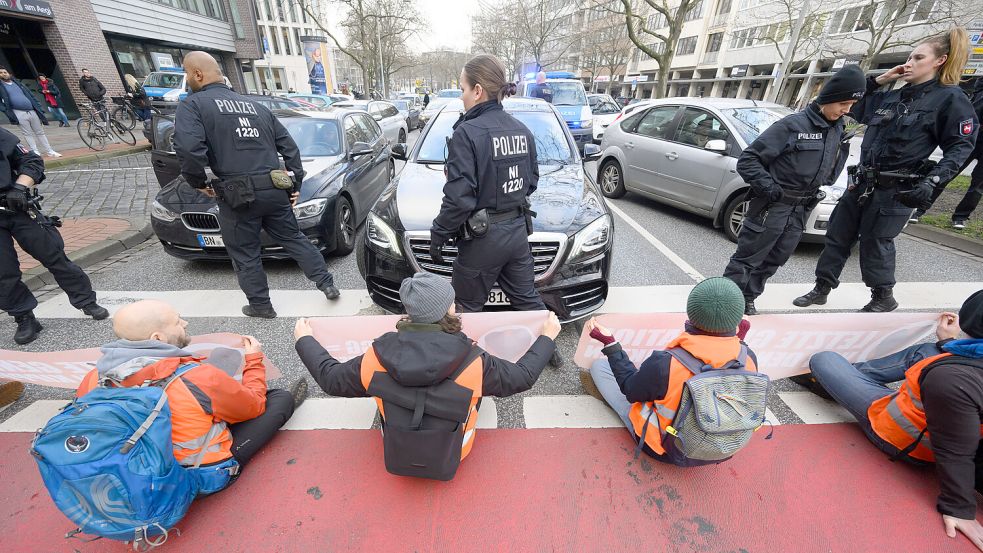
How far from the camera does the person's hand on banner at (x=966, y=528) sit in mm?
1721

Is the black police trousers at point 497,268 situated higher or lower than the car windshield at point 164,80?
lower

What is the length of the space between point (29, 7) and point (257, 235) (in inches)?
620

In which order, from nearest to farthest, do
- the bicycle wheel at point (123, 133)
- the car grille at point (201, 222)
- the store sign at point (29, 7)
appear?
the car grille at point (201, 222) < the store sign at point (29, 7) < the bicycle wheel at point (123, 133)

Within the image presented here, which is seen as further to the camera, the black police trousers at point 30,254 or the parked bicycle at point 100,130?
the parked bicycle at point 100,130

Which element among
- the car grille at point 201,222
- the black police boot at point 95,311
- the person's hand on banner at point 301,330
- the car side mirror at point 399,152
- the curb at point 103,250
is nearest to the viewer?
the person's hand on banner at point 301,330

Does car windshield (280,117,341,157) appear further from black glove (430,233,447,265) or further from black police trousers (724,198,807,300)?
black police trousers (724,198,807,300)

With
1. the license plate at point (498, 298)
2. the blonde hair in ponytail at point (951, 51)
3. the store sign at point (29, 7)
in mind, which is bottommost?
the license plate at point (498, 298)

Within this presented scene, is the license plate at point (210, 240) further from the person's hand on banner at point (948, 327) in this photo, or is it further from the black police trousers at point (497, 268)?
the person's hand on banner at point (948, 327)

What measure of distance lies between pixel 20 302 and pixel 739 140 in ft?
24.0

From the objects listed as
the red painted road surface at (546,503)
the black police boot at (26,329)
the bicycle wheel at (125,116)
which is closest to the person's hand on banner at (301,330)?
the red painted road surface at (546,503)

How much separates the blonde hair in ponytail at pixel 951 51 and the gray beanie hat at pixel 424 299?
12.9 ft

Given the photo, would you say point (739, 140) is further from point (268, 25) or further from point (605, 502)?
point (268, 25)

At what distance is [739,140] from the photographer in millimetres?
5023

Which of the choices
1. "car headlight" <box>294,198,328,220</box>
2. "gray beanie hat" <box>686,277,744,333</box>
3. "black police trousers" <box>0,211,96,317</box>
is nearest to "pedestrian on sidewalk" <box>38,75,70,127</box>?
"black police trousers" <box>0,211,96,317</box>
